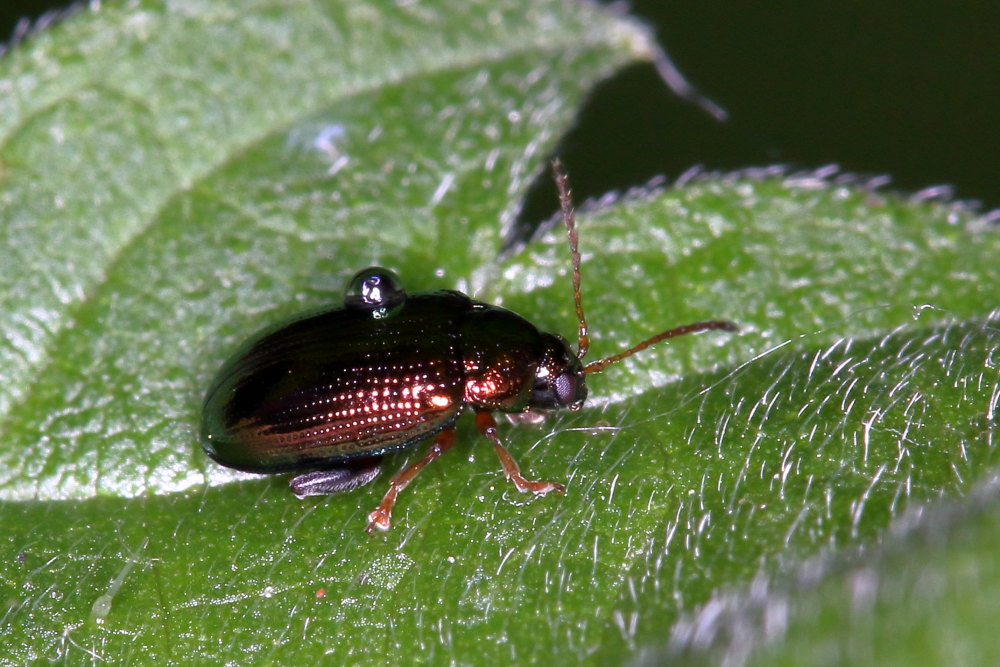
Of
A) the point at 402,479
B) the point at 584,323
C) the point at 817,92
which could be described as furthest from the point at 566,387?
the point at 817,92

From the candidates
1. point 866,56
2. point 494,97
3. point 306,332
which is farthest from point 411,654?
point 866,56

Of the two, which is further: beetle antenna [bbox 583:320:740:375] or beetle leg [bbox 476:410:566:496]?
beetle antenna [bbox 583:320:740:375]

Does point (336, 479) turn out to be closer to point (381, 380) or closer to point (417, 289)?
point (381, 380)

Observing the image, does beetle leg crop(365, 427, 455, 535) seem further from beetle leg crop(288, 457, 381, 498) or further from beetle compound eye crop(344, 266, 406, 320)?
beetle compound eye crop(344, 266, 406, 320)

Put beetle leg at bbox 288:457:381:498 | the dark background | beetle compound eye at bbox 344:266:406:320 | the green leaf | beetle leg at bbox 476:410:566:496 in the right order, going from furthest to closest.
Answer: the dark background → beetle compound eye at bbox 344:266:406:320 → beetle leg at bbox 288:457:381:498 → beetle leg at bbox 476:410:566:496 → the green leaf

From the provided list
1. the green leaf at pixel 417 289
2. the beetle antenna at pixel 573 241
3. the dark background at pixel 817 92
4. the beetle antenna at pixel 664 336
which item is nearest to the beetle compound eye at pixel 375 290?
the green leaf at pixel 417 289

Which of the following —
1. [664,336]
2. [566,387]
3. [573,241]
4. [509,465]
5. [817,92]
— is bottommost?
[509,465]

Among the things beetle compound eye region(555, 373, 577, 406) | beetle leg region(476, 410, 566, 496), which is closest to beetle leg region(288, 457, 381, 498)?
beetle leg region(476, 410, 566, 496)
